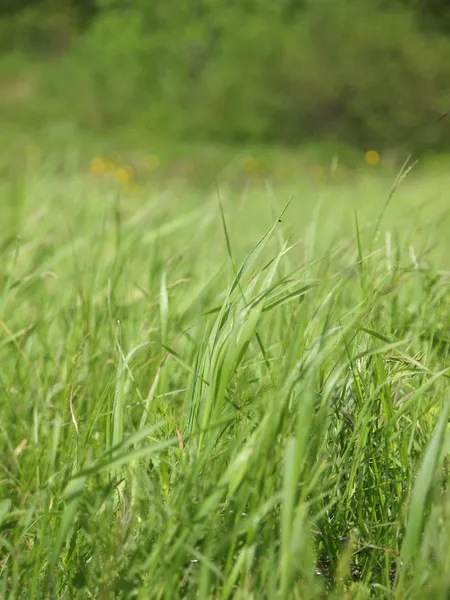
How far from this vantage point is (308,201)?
7262mm

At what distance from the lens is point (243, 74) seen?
15523mm

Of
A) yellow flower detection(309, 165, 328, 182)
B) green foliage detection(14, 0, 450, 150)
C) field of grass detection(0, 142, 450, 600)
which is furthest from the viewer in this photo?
green foliage detection(14, 0, 450, 150)

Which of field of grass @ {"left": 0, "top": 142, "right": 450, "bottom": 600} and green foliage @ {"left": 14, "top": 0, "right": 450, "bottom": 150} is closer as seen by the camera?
field of grass @ {"left": 0, "top": 142, "right": 450, "bottom": 600}

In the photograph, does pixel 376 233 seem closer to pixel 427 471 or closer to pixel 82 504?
pixel 427 471

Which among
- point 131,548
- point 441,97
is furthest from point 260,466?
point 441,97

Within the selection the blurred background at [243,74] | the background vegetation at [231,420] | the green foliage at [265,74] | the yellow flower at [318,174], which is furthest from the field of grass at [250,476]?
the green foliage at [265,74]

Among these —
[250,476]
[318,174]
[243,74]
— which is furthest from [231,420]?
[243,74]

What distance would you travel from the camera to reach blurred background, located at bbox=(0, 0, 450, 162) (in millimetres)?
14609

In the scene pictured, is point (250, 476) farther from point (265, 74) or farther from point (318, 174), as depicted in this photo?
point (265, 74)

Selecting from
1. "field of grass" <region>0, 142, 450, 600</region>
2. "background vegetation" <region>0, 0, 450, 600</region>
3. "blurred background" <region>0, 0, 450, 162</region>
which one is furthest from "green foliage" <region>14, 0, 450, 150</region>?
"field of grass" <region>0, 142, 450, 600</region>

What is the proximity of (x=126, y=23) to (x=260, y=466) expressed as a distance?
18.4 metres

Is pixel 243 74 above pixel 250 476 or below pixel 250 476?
below

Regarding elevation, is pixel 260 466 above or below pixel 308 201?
above

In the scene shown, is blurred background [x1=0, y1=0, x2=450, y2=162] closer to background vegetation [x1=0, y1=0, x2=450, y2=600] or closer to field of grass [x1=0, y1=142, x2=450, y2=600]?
background vegetation [x1=0, y1=0, x2=450, y2=600]
